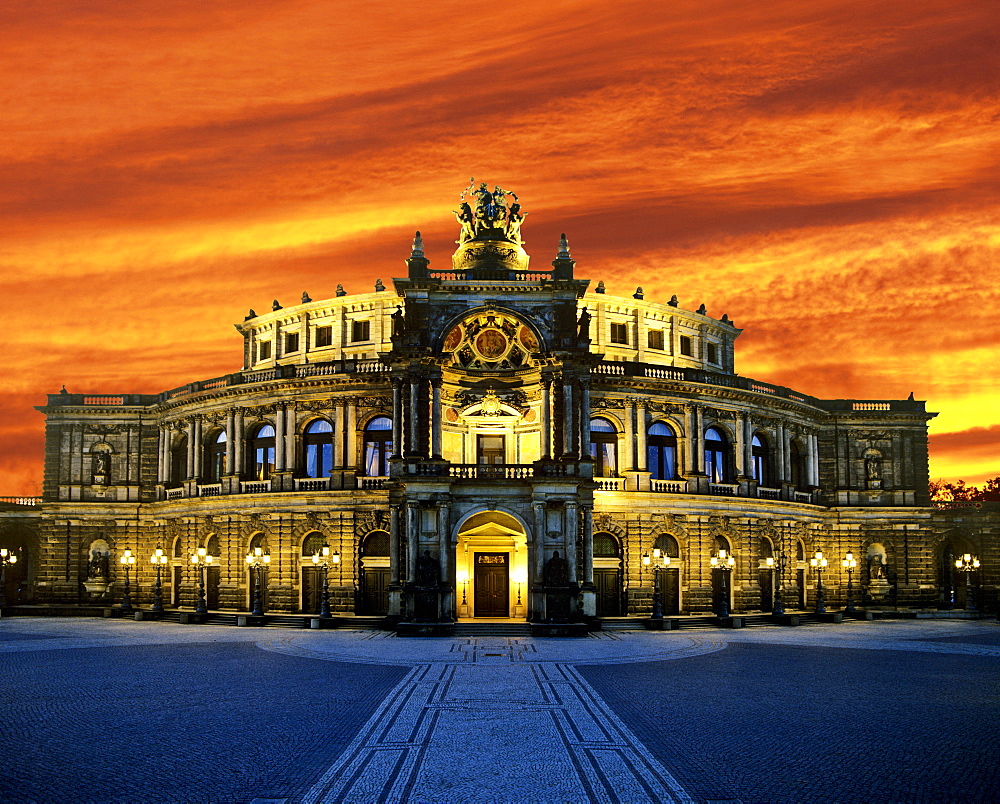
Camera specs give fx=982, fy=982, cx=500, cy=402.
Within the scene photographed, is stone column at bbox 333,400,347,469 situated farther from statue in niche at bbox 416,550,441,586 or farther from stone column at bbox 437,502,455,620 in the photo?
statue in niche at bbox 416,550,441,586

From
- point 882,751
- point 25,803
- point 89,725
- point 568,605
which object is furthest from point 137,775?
point 568,605

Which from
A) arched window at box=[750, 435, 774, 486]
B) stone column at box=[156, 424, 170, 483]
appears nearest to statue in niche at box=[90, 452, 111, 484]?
stone column at box=[156, 424, 170, 483]

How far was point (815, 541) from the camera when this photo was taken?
2753 inches

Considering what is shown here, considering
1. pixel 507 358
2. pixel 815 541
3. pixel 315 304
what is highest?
pixel 315 304

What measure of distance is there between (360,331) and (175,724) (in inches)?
2042

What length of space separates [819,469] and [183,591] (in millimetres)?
45433

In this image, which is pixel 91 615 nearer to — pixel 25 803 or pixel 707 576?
pixel 707 576

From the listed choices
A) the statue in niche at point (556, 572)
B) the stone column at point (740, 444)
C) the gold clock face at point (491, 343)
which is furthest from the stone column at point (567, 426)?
the stone column at point (740, 444)

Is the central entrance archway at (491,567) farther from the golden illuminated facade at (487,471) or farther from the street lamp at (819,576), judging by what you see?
the street lamp at (819,576)

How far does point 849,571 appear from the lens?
217ft

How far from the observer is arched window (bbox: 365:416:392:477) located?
201 ft

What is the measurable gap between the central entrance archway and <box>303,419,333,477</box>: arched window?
12.0 m

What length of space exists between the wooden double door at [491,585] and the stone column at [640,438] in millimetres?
11066

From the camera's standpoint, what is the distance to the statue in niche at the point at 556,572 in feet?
161
